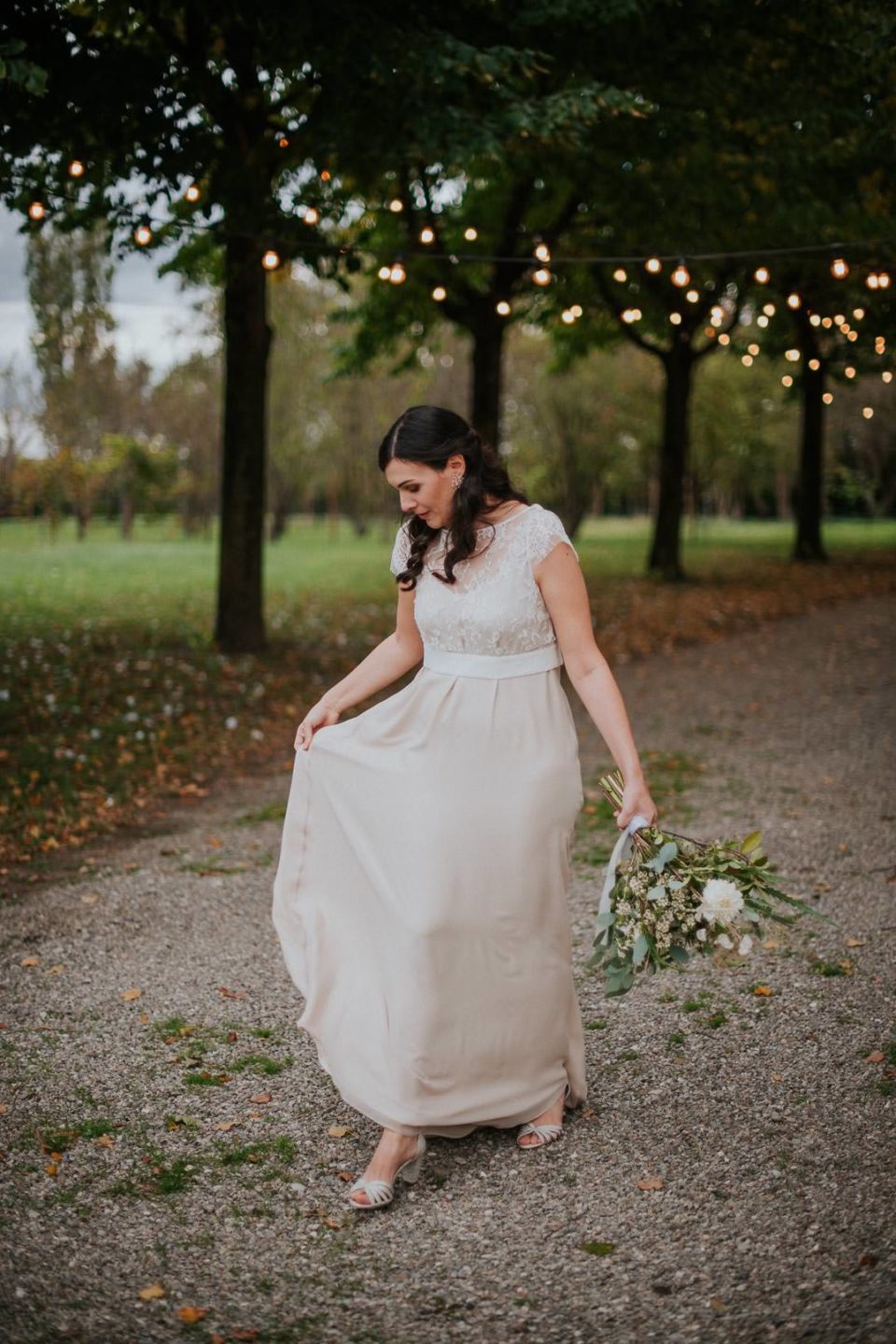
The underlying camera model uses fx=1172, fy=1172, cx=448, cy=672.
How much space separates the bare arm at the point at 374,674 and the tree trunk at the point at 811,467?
23807 mm

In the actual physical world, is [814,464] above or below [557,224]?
below

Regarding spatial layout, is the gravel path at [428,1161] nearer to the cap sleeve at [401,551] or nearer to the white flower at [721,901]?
the white flower at [721,901]

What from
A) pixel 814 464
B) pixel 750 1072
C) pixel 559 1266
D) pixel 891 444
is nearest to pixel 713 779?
pixel 750 1072

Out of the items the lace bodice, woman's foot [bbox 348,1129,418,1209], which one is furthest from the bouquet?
woman's foot [bbox 348,1129,418,1209]

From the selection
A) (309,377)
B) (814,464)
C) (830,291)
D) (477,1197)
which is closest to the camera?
(477,1197)

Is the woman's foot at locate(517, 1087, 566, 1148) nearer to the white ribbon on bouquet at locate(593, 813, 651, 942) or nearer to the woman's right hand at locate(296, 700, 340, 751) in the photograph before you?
the white ribbon on bouquet at locate(593, 813, 651, 942)

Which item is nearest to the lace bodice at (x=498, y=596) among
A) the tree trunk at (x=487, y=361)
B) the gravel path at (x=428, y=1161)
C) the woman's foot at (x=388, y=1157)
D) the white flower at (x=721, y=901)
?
the white flower at (x=721, y=901)

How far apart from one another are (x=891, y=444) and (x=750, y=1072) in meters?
53.7

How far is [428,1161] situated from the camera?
3.88 meters

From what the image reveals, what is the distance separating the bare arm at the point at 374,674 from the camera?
13.5 feet

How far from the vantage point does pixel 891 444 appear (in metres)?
53.2

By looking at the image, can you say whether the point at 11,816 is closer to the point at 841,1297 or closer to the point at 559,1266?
the point at 559,1266

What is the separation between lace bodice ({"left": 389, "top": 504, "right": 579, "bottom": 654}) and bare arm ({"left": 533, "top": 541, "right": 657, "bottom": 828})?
4 centimetres

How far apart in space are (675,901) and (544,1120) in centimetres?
98
